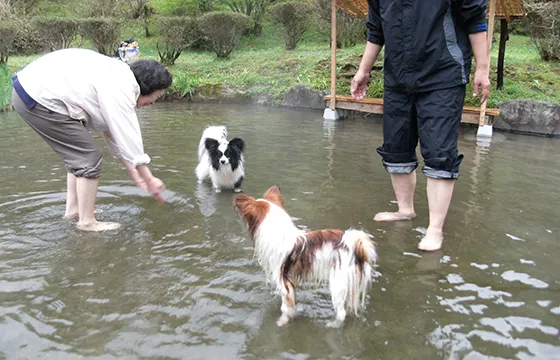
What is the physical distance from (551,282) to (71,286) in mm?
2785

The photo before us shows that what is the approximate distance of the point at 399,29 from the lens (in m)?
2.85

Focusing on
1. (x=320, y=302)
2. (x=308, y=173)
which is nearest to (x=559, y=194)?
(x=308, y=173)

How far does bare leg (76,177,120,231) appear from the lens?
3115mm

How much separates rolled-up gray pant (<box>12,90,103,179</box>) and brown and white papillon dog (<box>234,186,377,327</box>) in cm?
143

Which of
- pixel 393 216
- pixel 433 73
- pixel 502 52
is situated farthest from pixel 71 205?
pixel 502 52

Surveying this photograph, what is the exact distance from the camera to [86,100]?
9.44 ft

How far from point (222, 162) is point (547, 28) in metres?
8.89

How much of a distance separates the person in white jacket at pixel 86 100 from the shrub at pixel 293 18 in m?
13.0

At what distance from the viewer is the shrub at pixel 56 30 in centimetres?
1394

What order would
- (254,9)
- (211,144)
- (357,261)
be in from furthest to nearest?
(254,9) → (211,144) → (357,261)

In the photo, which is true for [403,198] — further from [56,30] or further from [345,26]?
[56,30]

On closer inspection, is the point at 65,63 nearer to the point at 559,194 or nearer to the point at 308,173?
the point at 308,173

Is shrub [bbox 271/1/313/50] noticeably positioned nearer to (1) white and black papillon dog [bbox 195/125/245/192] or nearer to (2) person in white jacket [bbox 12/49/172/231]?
(1) white and black papillon dog [bbox 195/125/245/192]

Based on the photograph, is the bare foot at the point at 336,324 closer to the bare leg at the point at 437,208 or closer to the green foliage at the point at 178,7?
the bare leg at the point at 437,208
